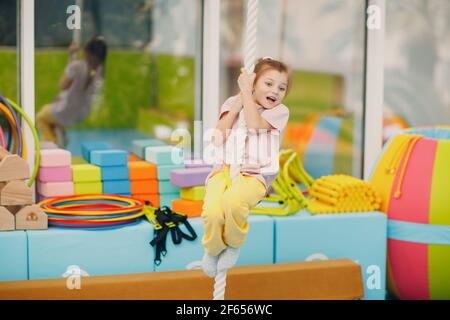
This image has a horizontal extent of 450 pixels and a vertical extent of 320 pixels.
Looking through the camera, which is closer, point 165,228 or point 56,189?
point 165,228

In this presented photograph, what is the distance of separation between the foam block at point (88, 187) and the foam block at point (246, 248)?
1.45 ft

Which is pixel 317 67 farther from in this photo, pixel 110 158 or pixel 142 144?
pixel 110 158

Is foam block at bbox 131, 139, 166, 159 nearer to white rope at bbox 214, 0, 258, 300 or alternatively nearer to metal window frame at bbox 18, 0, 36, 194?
metal window frame at bbox 18, 0, 36, 194

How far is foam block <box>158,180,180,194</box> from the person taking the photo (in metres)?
3.72

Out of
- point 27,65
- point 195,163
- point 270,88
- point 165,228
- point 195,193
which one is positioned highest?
point 27,65

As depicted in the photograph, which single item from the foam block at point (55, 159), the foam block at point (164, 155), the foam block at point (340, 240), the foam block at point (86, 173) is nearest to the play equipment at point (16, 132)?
the foam block at point (55, 159)

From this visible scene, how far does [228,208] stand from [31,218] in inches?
48.5

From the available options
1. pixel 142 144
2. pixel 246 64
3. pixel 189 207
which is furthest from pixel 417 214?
pixel 246 64

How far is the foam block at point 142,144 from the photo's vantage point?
3924 millimetres

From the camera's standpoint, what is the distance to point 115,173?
367 cm

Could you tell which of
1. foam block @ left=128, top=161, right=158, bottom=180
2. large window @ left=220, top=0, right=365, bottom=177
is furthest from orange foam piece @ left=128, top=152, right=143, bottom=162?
large window @ left=220, top=0, right=365, bottom=177

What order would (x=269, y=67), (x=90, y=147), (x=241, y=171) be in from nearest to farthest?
1. (x=269, y=67)
2. (x=241, y=171)
3. (x=90, y=147)

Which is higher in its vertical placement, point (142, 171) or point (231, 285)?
point (142, 171)

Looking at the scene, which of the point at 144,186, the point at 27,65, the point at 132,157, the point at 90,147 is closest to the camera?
the point at 27,65
